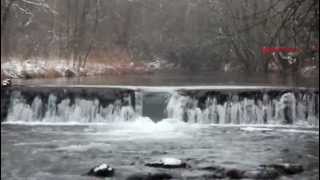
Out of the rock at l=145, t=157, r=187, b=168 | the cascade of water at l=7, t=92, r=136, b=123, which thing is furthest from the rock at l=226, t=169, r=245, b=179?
the cascade of water at l=7, t=92, r=136, b=123

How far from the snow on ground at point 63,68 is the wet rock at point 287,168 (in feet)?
35.7

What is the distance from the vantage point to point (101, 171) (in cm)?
820

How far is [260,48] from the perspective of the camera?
30938mm

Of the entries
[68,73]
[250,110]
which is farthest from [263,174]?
[68,73]

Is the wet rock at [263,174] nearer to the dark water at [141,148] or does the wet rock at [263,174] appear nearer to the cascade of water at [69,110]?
the dark water at [141,148]

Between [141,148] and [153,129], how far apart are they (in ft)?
9.79

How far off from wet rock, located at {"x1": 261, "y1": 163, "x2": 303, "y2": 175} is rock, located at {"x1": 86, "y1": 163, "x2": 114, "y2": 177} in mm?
2311

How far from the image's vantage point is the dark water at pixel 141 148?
330 inches

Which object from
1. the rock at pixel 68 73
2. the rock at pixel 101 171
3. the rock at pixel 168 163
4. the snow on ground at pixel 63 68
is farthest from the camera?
the rock at pixel 68 73

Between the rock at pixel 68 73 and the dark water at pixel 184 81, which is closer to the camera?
the dark water at pixel 184 81

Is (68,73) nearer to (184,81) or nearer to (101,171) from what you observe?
(184,81)

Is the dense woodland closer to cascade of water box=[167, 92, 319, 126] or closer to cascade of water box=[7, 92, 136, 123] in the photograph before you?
cascade of water box=[7, 92, 136, 123]

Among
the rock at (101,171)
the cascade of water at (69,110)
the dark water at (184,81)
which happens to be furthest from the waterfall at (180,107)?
the rock at (101,171)

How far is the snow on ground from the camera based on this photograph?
21.8 metres
